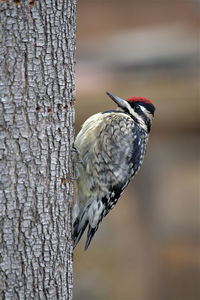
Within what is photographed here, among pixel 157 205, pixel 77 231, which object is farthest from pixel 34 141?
pixel 157 205

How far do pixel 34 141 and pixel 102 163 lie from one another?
95 centimetres

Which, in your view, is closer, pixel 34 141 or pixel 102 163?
pixel 34 141

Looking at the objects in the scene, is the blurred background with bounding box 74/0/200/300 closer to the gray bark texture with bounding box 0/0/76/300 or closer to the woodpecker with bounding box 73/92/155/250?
the woodpecker with bounding box 73/92/155/250

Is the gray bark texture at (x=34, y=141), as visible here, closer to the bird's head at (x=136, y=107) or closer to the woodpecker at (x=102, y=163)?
the woodpecker at (x=102, y=163)

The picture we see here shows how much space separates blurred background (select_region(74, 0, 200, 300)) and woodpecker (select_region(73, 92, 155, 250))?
404 centimetres

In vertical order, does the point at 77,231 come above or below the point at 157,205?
above

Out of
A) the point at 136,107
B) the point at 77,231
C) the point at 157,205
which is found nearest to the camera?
the point at 77,231

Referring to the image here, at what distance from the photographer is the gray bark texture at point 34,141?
2.29 metres

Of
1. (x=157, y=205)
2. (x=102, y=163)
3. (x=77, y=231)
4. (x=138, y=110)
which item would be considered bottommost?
(x=157, y=205)

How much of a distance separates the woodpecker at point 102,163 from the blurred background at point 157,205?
4036mm

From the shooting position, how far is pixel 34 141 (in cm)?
236

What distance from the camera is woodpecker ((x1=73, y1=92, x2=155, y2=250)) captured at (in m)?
3.20

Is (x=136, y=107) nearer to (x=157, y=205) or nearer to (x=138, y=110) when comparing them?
(x=138, y=110)

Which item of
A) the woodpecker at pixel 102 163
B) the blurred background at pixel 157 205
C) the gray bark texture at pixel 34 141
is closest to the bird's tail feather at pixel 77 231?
the woodpecker at pixel 102 163
